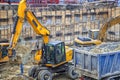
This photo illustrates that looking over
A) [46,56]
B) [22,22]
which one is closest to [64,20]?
[22,22]

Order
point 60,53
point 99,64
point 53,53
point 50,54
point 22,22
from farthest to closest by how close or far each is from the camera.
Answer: point 22,22 < point 60,53 < point 50,54 < point 53,53 < point 99,64

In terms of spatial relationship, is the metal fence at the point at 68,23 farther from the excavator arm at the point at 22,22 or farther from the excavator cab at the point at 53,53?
the excavator cab at the point at 53,53

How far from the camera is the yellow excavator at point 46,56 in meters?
13.7

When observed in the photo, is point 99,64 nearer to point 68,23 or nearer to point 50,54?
point 50,54

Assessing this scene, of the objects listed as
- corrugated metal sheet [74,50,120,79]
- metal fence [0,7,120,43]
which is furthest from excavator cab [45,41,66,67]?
metal fence [0,7,120,43]

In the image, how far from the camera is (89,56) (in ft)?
36.8

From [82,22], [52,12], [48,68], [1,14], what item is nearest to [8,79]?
[48,68]

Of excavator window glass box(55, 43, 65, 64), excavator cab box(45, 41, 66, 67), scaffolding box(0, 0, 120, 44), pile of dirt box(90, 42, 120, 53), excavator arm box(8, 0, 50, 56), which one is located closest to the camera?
pile of dirt box(90, 42, 120, 53)

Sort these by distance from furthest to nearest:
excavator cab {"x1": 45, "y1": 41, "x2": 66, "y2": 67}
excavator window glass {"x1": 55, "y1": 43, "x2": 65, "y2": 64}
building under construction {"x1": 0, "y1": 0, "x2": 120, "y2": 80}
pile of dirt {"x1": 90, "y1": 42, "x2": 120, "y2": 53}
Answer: building under construction {"x1": 0, "y1": 0, "x2": 120, "y2": 80}
excavator window glass {"x1": 55, "y1": 43, "x2": 65, "y2": 64}
excavator cab {"x1": 45, "y1": 41, "x2": 66, "y2": 67}
pile of dirt {"x1": 90, "y1": 42, "x2": 120, "y2": 53}

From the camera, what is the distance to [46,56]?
13.8 metres

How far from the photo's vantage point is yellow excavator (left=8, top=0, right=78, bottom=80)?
13.7m

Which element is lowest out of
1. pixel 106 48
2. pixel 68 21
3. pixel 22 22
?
pixel 106 48

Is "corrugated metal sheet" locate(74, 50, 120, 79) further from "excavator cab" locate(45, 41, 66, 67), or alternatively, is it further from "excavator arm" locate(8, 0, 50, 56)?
"excavator arm" locate(8, 0, 50, 56)

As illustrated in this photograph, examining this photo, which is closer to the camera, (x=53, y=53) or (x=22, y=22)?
(x=53, y=53)
